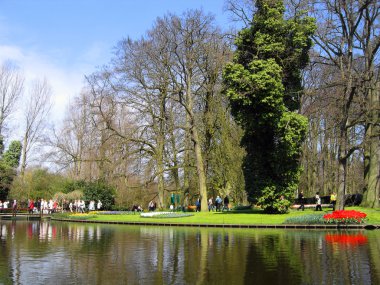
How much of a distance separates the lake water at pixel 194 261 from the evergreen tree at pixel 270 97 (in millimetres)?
13348

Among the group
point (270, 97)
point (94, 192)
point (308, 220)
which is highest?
point (270, 97)

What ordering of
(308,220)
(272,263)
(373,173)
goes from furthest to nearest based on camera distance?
(373,173) < (308,220) < (272,263)

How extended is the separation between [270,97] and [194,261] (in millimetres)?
19269

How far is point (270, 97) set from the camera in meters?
30.2

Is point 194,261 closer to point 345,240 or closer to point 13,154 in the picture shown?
point 345,240

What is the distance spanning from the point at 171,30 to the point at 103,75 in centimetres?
774

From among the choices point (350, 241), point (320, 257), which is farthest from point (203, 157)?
point (320, 257)

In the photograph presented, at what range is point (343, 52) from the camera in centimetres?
3425

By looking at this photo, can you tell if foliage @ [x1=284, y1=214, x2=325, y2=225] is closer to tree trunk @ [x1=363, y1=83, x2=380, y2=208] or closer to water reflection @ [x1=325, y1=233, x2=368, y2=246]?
water reflection @ [x1=325, y1=233, x2=368, y2=246]

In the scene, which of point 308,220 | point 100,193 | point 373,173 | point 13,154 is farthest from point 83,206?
point 13,154

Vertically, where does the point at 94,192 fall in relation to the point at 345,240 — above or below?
above

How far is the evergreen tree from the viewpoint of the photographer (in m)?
31.1

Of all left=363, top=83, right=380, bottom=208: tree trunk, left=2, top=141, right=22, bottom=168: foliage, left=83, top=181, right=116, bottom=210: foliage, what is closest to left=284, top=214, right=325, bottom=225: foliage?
left=363, top=83, right=380, bottom=208: tree trunk

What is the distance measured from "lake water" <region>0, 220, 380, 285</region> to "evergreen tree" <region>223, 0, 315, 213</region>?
1335 cm
